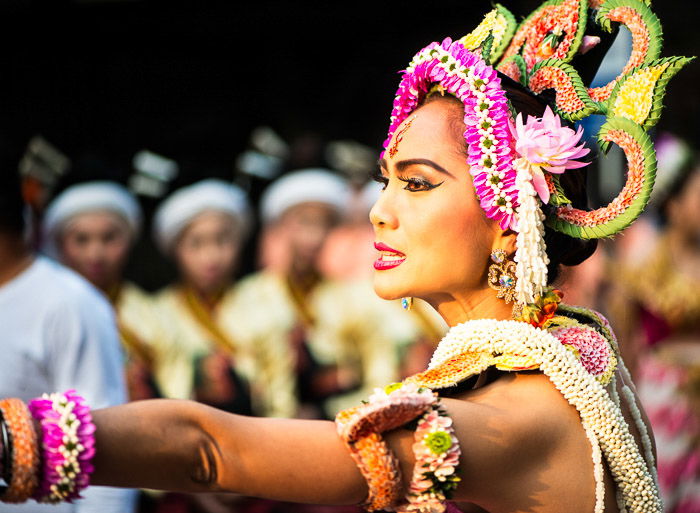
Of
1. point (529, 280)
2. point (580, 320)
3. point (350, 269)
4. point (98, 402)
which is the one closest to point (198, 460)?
point (529, 280)

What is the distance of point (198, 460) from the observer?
2.16 metres

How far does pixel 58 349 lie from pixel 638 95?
2.57 m

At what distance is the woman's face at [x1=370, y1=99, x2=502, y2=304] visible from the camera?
2674mm

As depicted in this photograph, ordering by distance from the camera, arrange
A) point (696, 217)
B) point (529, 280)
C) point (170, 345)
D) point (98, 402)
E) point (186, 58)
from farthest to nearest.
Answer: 1. point (186, 58)
2. point (170, 345)
3. point (696, 217)
4. point (98, 402)
5. point (529, 280)

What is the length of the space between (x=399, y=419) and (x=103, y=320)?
262 centimetres

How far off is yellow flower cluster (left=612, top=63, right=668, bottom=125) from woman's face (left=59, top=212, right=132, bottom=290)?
625 cm

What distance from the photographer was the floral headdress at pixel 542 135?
2680mm

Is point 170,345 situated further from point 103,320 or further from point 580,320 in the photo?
point 580,320

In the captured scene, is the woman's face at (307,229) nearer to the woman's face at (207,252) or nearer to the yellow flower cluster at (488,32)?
the woman's face at (207,252)

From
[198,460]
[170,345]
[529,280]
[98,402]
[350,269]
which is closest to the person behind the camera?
[198,460]

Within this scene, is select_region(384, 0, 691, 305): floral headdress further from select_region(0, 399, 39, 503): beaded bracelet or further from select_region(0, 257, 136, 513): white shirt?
select_region(0, 257, 136, 513): white shirt

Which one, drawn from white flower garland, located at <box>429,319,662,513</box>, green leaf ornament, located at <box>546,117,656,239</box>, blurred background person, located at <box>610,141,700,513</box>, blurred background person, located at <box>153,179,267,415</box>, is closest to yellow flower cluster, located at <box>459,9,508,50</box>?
green leaf ornament, located at <box>546,117,656,239</box>

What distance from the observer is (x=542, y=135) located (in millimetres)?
2678

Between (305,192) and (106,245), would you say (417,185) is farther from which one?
(305,192)
